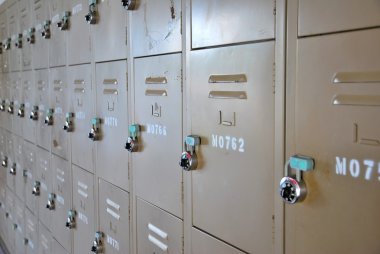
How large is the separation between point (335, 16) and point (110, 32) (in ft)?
4.61

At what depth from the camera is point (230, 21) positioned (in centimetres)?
127

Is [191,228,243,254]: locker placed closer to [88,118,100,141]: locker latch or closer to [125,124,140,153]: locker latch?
[125,124,140,153]: locker latch

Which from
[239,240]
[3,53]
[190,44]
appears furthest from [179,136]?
[3,53]

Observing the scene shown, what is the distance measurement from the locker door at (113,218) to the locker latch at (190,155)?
66cm

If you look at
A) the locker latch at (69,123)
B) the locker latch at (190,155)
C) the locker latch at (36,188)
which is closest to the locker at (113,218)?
the locker latch at (69,123)

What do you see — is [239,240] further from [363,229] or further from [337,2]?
[337,2]

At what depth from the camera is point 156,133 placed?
1747 mm

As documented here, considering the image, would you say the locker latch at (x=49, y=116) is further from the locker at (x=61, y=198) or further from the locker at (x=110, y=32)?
the locker at (x=110, y=32)

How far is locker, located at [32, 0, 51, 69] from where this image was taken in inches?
120

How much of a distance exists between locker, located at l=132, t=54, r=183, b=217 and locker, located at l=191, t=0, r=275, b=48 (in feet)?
0.61

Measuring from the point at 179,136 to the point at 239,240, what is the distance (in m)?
0.49

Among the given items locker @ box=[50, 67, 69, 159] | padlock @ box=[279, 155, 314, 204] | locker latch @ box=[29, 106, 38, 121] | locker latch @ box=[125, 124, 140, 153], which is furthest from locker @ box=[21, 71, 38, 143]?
padlock @ box=[279, 155, 314, 204]

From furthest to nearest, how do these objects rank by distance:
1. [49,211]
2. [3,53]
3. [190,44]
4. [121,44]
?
[3,53]
[49,211]
[121,44]
[190,44]

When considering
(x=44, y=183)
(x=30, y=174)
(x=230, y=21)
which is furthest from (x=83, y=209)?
(x=230, y=21)
